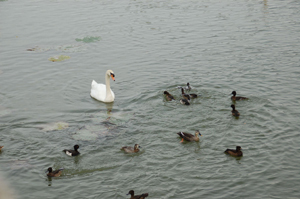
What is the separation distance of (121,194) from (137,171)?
1000 millimetres

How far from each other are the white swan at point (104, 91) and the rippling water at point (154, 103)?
321 mm

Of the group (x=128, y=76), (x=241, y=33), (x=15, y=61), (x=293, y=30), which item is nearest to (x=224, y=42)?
(x=241, y=33)

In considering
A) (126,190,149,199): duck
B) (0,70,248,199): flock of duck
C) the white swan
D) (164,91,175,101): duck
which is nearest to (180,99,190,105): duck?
(0,70,248,199): flock of duck

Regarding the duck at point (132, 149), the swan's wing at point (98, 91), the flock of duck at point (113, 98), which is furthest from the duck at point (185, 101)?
the duck at point (132, 149)

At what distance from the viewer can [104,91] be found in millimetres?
15000

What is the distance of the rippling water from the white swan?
0.32m

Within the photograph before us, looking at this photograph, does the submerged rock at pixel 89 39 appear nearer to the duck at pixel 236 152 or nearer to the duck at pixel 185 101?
the duck at pixel 185 101

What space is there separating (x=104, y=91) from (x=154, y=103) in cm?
213

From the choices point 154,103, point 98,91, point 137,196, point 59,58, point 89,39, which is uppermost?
point 89,39

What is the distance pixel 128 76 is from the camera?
55.3 ft

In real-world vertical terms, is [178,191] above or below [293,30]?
below

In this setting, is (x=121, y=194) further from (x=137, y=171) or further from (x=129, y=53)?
(x=129, y=53)

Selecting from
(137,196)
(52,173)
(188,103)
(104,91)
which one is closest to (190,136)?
(188,103)

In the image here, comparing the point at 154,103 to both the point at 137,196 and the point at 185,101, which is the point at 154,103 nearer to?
the point at 185,101
